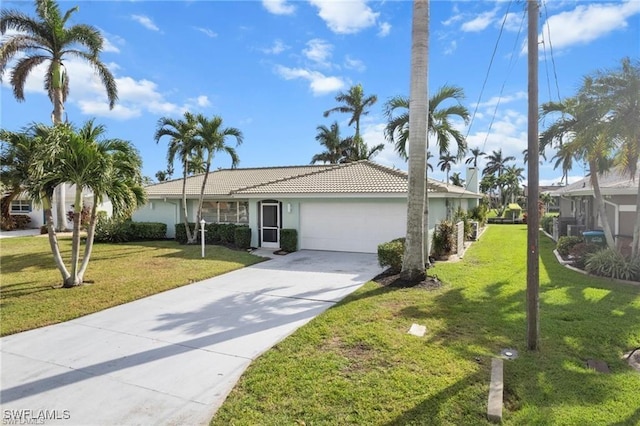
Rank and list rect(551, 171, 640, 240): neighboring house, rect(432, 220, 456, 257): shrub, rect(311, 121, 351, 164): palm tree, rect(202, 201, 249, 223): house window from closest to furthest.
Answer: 1. rect(551, 171, 640, 240): neighboring house
2. rect(432, 220, 456, 257): shrub
3. rect(202, 201, 249, 223): house window
4. rect(311, 121, 351, 164): palm tree

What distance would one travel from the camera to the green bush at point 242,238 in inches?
666

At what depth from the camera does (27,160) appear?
30.1 ft

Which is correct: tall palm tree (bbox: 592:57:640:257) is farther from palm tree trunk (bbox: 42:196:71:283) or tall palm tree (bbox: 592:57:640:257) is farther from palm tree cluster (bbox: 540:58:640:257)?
palm tree trunk (bbox: 42:196:71:283)

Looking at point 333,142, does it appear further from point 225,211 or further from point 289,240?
point 289,240

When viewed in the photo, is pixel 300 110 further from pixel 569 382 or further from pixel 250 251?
pixel 569 382

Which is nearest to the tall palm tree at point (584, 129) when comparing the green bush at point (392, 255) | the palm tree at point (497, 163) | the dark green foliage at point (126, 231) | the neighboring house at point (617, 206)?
the neighboring house at point (617, 206)

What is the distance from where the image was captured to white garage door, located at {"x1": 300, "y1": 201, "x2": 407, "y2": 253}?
15.0 m

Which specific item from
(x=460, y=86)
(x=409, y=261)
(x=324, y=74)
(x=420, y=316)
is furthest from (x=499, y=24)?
(x=324, y=74)

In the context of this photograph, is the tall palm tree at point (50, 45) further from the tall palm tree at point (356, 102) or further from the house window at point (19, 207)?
the tall palm tree at point (356, 102)

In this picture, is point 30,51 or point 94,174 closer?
point 94,174

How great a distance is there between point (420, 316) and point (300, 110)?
1623 centimetres

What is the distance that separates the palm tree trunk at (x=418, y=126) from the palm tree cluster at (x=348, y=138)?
24739 mm

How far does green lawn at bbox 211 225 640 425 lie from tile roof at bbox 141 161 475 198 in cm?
718

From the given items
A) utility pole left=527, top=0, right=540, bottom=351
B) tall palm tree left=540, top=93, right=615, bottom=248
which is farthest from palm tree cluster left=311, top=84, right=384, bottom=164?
utility pole left=527, top=0, right=540, bottom=351
